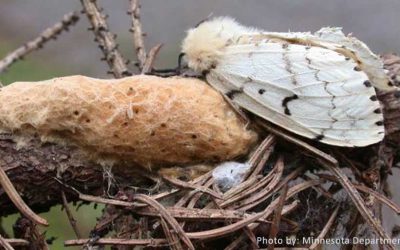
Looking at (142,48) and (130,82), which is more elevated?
(142,48)

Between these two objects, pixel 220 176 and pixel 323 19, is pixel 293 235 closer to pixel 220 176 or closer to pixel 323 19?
pixel 220 176

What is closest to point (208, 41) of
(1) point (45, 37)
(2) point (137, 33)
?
(2) point (137, 33)

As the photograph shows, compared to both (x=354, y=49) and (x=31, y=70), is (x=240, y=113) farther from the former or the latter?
(x=31, y=70)

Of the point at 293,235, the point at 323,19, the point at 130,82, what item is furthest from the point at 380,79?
the point at 323,19

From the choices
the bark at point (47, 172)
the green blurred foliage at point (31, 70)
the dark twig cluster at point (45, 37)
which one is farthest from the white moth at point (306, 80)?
the green blurred foliage at point (31, 70)

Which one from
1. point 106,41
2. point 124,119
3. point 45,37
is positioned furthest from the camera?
point 45,37

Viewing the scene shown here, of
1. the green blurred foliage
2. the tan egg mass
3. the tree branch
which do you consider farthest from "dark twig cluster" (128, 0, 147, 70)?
the green blurred foliage

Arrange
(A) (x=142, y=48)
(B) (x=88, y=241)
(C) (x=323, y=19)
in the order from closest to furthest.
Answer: (B) (x=88, y=241) → (A) (x=142, y=48) → (C) (x=323, y=19)

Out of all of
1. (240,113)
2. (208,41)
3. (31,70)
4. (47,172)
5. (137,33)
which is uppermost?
(31,70)

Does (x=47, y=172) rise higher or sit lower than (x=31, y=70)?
lower
